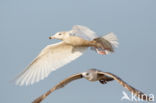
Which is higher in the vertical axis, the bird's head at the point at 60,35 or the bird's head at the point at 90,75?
the bird's head at the point at 60,35

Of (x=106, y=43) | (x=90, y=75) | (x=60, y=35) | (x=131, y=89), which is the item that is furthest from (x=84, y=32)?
(x=131, y=89)

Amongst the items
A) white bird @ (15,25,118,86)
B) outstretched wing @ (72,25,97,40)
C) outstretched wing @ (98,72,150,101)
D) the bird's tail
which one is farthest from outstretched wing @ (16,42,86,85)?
outstretched wing @ (98,72,150,101)

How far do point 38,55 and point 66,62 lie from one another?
1.84 ft

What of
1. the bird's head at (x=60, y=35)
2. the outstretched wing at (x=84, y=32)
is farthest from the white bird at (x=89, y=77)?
the bird's head at (x=60, y=35)

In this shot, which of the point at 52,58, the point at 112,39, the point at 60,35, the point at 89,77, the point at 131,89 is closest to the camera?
the point at 131,89

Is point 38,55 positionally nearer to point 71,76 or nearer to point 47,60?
point 47,60

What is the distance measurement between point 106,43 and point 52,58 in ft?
4.06

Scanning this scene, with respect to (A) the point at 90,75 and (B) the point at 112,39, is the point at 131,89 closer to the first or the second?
(A) the point at 90,75

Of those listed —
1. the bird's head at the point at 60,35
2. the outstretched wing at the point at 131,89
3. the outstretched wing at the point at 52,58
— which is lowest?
the outstretched wing at the point at 131,89

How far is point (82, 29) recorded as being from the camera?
38.3 ft

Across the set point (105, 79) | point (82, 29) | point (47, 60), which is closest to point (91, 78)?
point (105, 79)

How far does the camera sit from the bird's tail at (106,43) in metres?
12.0

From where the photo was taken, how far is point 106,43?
39.7 ft

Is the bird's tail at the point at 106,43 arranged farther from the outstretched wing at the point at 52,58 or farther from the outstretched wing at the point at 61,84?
the outstretched wing at the point at 61,84
